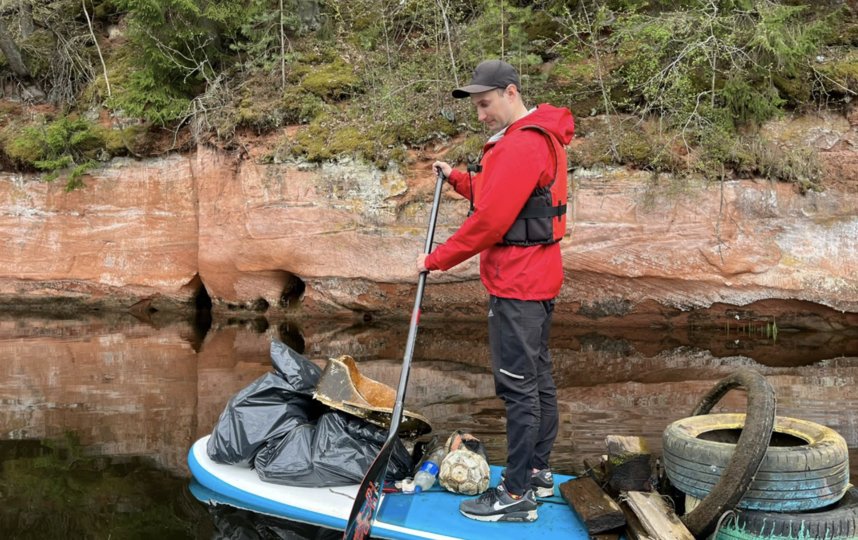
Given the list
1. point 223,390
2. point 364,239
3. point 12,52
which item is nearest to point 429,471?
point 223,390

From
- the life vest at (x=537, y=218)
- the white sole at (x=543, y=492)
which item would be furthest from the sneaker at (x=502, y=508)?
the life vest at (x=537, y=218)

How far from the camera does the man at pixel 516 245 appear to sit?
372 centimetres

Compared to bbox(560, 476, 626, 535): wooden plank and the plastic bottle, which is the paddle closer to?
the plastic bottle

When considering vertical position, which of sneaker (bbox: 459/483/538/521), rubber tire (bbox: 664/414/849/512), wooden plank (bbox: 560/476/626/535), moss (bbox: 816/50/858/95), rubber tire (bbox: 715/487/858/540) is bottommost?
sneaker (bbox: 459/483/538/521)

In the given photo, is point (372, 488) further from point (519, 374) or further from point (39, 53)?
point (39, 53)

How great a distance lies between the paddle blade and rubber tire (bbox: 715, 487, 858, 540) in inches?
66.4

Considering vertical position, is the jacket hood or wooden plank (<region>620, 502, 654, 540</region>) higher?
the jacket hood

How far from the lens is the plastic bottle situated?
430 cm

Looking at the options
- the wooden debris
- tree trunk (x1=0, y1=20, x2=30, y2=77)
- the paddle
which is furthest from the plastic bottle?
tree trunk (x1=0, y1=20, x2=30, y2=77)

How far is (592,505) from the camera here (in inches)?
146

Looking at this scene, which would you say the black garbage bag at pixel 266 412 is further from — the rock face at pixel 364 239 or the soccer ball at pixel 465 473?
the rock face at pixel 364 239

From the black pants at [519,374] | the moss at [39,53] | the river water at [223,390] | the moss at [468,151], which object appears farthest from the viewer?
the moss at [39,53]

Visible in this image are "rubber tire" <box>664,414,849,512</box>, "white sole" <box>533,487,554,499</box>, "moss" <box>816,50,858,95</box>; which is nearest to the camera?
"rubber tire" <box>664,414,849,512</box>

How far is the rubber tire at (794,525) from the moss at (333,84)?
9.43 m
